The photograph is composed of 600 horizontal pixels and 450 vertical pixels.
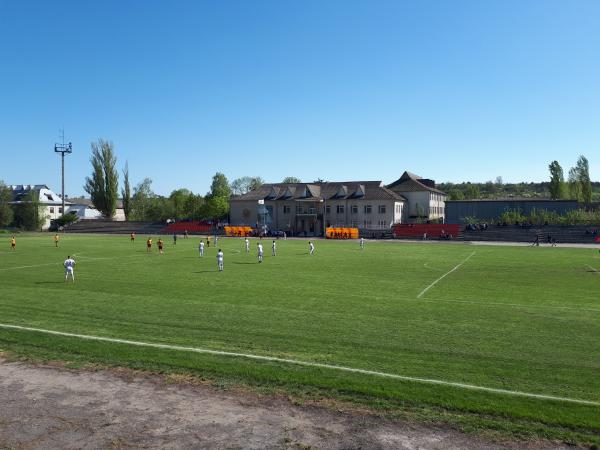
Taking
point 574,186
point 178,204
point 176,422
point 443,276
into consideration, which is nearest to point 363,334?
point 176,422

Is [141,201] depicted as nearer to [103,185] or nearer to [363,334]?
[103,185]

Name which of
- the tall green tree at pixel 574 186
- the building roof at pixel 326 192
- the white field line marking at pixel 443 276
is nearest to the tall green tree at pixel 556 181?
the tall green tree at pixel 574 186

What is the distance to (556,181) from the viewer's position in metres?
95.7

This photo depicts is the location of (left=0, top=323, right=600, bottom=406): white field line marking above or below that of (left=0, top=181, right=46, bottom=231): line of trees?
below

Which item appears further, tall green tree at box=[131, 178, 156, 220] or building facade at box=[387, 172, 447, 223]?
tall green tree at box=[131, 178, 156, 220]

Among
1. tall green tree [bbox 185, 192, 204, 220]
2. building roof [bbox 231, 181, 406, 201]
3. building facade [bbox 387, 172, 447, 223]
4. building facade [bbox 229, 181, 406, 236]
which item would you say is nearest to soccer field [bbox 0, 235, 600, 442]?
building facade [bbox 229, 181, 406, 236]

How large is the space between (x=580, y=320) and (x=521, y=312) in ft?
6.64

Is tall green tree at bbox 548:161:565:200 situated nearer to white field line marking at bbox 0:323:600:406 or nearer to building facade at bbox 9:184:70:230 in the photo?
white field line marking at bbox 0:323:600:406

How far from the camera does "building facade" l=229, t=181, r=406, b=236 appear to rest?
281 ft

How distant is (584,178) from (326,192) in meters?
51.7

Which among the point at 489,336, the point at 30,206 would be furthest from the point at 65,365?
the point at 30,206

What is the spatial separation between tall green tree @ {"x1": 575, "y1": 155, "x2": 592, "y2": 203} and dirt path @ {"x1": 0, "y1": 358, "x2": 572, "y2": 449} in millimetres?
99786

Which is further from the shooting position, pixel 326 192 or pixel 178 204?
pixel 178 204

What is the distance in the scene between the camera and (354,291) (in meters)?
23.0
